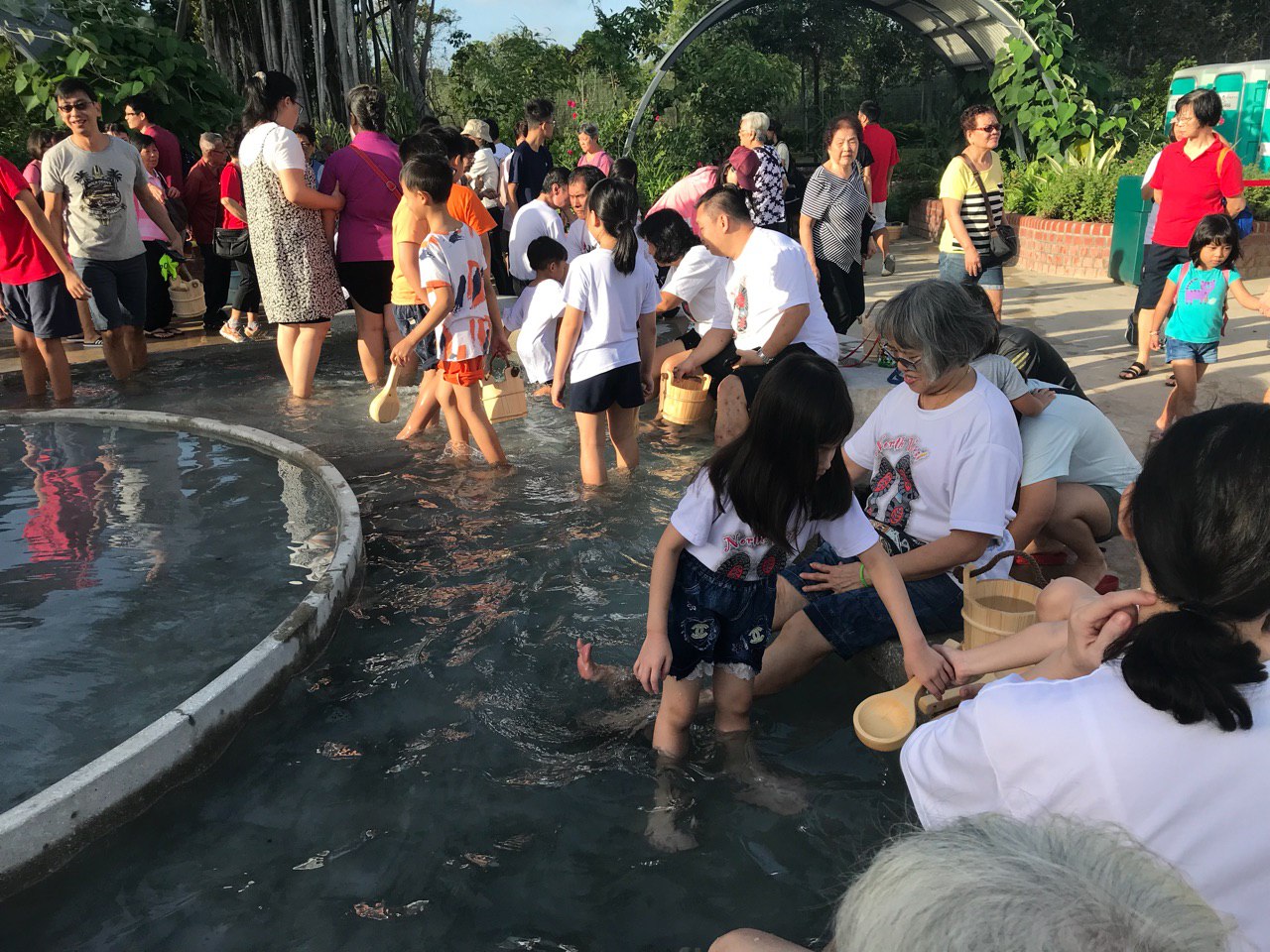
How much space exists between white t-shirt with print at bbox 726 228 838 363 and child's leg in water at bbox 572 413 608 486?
3.01ft

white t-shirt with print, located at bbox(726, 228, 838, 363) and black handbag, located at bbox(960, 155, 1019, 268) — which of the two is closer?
white t-shirt with print, located at bbox(726, 228, 838, 363)

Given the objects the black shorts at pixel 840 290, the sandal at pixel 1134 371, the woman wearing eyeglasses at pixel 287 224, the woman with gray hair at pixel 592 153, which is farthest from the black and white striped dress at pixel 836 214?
the woman with gray hair at pixel 592 153

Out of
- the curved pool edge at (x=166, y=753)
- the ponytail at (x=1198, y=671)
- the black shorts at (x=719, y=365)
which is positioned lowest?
the curved pool edge at (x=166, y=753)

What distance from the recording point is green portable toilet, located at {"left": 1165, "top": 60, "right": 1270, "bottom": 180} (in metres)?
14.0

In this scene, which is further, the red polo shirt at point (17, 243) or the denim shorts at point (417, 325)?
the red polo shirt at point (17, 243)

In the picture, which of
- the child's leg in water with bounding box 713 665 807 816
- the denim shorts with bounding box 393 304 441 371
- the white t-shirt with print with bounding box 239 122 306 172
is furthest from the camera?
the white t-shirt with print with bounding box 239 122 306 172

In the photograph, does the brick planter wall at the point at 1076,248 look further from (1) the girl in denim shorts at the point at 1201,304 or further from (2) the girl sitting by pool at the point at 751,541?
(2) the girl sitting by pool at the point at 751,541

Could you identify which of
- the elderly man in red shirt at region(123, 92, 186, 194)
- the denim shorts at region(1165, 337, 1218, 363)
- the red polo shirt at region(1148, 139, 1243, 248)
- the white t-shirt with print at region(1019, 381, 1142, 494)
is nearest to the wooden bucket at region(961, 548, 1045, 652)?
the white t-shirt with print at region(1019, 381, 1142, 494)

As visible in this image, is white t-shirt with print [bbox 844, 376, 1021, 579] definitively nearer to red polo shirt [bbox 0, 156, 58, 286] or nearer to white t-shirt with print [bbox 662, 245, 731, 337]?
white t-shirt with print [bbox 662, 245, 731, 337]

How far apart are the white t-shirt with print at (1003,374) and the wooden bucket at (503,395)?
10.4 feet

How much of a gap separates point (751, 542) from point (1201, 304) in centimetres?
454

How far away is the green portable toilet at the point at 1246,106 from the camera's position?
14.0m

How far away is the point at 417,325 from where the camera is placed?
5984 mm

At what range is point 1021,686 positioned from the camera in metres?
1.73
